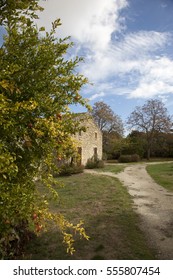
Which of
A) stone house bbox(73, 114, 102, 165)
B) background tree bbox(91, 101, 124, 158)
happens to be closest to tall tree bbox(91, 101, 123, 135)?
background tree bbox(91, 101, 124, 158)

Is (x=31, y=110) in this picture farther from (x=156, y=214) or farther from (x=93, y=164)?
(x=93, y=164)

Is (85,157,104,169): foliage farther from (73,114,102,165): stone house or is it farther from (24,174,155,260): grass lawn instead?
(24,174,155,260): grass lawn

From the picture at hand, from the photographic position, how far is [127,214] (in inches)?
362

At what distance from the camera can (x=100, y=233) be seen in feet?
23.8

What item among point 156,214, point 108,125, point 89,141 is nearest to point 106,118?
point 108,125

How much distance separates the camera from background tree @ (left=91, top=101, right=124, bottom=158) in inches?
1756

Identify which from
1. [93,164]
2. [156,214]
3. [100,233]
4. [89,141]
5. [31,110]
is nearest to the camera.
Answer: [31,110]

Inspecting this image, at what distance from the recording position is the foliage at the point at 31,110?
11.3 ft

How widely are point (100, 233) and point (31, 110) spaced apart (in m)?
5.06

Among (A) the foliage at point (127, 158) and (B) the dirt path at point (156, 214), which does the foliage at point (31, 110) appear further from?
(A) the foliage at point (127, 158)

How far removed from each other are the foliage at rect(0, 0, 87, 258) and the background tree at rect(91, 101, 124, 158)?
3972cm

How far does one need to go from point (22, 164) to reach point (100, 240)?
158 inches

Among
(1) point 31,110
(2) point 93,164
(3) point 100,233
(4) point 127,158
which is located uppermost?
(1) point 31,110

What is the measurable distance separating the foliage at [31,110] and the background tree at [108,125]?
39.7 m
